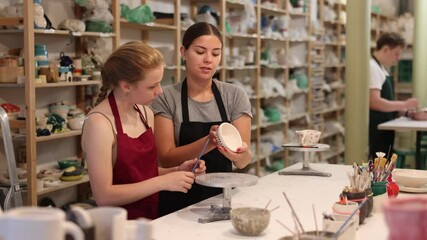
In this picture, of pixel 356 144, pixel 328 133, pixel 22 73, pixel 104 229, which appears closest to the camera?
pixel 104 229

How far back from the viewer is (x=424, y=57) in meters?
7.67

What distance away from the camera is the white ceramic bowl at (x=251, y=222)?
1845 mm

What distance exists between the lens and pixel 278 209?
2262 mm

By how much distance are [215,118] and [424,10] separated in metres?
5.95

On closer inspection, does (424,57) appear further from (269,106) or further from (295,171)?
→ (295,171)

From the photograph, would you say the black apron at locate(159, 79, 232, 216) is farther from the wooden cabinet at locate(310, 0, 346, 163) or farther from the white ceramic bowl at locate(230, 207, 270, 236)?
the wooden cabinet at locate(310, 0, 346, 163)

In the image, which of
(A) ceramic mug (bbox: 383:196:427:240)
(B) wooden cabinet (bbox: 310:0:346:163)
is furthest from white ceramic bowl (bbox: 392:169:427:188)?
(B) wooden cabinet (bbox: 310:0:346:163)

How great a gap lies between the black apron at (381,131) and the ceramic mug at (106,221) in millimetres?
4542

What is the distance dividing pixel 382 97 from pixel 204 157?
342 cm

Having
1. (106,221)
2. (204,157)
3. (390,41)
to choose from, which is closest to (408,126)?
(390,41)

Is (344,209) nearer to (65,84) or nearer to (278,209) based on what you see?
(278,209)

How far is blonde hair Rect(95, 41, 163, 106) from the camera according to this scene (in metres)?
2.21

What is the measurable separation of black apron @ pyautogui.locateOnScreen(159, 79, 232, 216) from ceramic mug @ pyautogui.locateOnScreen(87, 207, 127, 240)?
4.29 ft

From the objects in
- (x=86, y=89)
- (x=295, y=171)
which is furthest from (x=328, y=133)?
(x=295, y=171)
